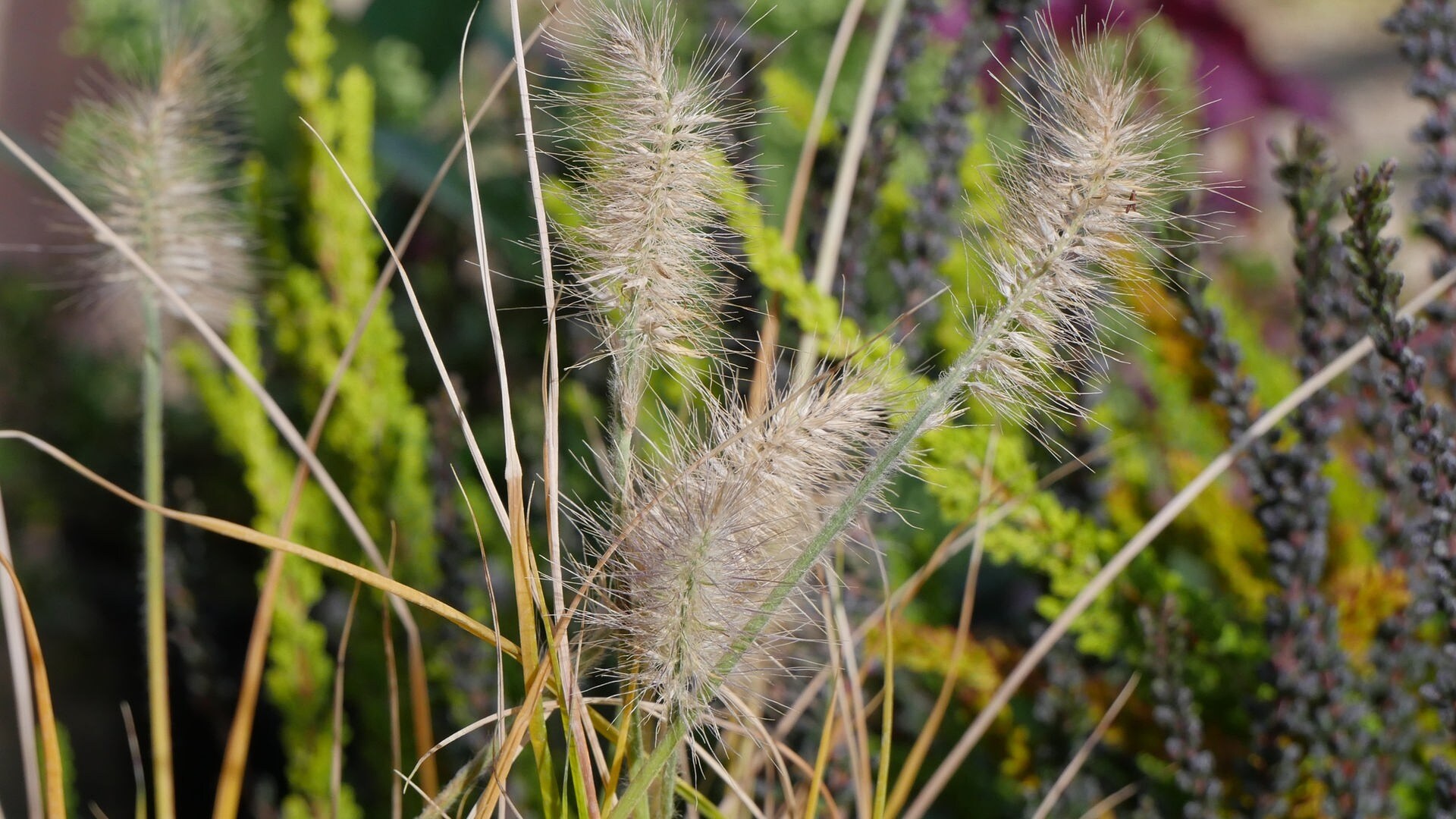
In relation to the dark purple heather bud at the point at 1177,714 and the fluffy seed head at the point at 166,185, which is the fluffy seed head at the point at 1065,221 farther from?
the fluffy seed head at the point at 166,185

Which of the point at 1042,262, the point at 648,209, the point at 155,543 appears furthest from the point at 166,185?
the point at 1042,262

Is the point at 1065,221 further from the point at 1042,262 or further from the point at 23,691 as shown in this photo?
the point at 23,691

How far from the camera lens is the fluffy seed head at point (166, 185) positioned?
446 mm

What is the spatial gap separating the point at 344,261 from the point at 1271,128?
59.8 inches

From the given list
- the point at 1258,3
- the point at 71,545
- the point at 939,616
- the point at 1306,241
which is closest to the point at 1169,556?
the point at 939,616

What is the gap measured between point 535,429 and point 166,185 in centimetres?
33

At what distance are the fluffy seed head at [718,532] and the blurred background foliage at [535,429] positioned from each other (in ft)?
0.12

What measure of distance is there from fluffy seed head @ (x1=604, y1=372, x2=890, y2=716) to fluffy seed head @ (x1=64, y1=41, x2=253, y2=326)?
0.27 m

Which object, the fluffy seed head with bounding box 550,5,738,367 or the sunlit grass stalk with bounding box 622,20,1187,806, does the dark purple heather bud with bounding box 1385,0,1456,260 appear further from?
the fluffy seed head with bounding box 550,5,738,367

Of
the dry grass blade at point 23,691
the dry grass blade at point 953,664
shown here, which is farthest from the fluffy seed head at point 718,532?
A: the dry grass blade at point 23,691

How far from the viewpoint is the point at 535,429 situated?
742 mm

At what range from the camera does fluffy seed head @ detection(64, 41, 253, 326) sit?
0.45 m

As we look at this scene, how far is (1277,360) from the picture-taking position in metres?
0.84

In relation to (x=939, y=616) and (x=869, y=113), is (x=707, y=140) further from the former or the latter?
(x=939, y=616)
